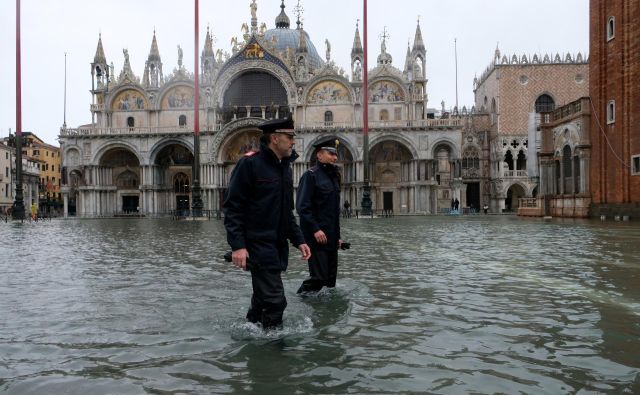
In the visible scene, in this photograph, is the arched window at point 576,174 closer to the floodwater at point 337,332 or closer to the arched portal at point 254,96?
the floodwater at point 337,332

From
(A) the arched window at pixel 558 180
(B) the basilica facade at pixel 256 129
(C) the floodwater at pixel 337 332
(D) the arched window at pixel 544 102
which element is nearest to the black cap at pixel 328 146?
(C) the floodwater at pixel 337 332

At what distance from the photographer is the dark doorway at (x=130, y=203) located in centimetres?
5283

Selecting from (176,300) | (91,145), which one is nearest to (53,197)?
(91,145)

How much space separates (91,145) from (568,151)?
129ft

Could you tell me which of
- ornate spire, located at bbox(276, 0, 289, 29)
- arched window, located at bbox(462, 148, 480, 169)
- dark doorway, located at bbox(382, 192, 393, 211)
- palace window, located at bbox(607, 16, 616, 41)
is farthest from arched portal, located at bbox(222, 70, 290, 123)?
Result: palace window, located at bbox(607, 16, 616, 41)

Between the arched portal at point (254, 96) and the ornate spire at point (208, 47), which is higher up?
the ornate spire at point (208, 47)

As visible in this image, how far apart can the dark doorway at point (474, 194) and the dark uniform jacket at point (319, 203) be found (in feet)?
166

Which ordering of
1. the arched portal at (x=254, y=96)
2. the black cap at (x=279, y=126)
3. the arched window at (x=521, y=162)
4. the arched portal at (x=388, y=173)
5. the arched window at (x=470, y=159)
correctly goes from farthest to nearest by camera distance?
the arched window at (x=470, y=159), the arched window at (x=521, y=162), the arched portal at (x=254, y=96), the arched portal at (x=388, y=173), the black cap at (x=279, y=126)

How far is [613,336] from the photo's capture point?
4688 millimetres

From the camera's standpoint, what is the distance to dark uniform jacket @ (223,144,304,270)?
4.80 m

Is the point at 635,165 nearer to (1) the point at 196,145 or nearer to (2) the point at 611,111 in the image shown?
(2) the point at 611,111

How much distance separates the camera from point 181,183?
53062mm

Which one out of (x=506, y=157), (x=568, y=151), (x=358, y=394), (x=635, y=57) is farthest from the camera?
(x=506, y=157)

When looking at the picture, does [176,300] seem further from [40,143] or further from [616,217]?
[40,143]
